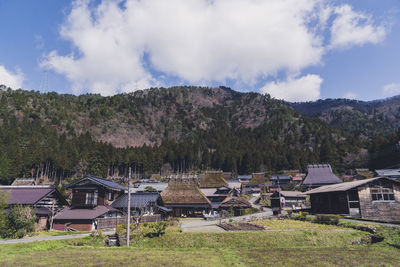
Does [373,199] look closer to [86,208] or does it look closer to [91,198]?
[91,198]

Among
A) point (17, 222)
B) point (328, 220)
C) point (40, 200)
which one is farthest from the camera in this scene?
point (40, 200)

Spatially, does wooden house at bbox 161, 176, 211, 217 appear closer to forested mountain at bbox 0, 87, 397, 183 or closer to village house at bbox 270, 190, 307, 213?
village house at bbox 270, 190, 307, 213

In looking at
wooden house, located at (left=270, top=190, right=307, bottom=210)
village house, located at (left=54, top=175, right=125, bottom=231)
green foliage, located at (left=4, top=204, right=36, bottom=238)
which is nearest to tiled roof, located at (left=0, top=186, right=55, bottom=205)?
village house, located at (left=54, top=175, right=125, bottom=231)

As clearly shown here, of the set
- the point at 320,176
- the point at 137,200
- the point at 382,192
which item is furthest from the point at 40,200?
the point at 320,176

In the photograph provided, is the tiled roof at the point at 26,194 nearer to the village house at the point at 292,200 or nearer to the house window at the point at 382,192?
the house window at the point at 382,192

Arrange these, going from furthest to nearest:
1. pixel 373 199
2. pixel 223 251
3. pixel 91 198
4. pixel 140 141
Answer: pixel 140 141, pixel 91 198, pixel 373 199, pixel 223 251

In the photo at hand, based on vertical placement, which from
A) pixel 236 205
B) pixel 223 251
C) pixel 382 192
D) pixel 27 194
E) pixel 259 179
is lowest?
pixel 223 251

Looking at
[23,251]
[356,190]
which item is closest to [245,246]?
[23,251]

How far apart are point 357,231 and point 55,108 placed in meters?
147

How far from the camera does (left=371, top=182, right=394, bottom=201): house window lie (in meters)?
31.8

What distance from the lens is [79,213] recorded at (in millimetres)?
31047

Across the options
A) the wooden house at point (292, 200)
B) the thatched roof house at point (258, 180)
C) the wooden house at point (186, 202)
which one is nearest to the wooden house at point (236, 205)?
the wooden house at point (186, 202)

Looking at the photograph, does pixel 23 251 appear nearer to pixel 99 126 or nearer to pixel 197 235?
pixel 197 235

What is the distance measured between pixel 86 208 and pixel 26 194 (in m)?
7.49
